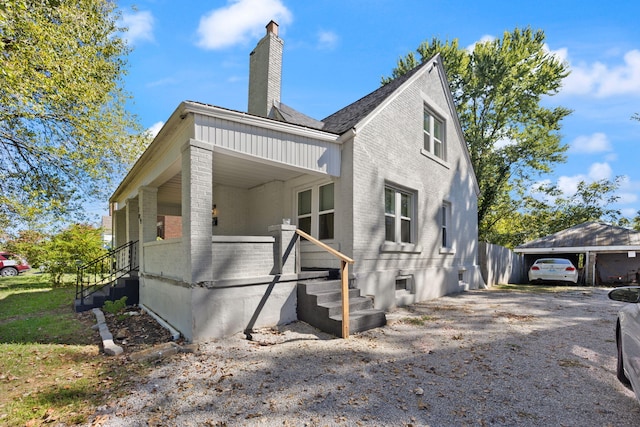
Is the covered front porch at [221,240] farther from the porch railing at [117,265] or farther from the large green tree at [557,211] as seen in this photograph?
the large green tree at [557,211]

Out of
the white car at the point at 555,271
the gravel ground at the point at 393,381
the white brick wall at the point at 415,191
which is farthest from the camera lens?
the white car at the point at 555,271

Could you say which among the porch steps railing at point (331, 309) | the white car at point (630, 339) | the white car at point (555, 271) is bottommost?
the white car at point (555, 271)

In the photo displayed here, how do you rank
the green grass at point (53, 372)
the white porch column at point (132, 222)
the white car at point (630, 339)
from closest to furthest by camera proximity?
the white car at point (630, 339) → the green grass at point (53, 372) → the white porch column at point (132, 222)

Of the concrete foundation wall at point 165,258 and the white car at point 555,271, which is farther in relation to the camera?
the white car at point 555,271

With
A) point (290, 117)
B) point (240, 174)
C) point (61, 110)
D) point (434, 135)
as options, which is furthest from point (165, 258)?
point (434, 135)

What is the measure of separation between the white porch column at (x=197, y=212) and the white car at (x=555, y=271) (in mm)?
16201

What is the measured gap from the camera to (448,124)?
11.8 metres

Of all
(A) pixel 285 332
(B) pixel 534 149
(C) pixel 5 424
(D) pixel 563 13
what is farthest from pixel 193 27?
(B) pixel 534 149

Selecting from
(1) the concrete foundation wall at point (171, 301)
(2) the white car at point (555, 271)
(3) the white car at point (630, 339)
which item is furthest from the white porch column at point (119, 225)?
(2) the white car at point (555, 271)

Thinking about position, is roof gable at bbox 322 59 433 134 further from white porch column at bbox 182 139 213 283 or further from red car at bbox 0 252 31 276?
red car at bbox 0 252 31 276

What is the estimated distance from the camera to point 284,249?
6293mm

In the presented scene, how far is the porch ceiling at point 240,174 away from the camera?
7.16m

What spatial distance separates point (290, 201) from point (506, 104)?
19.8 m

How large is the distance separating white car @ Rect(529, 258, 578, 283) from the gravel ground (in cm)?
1052
